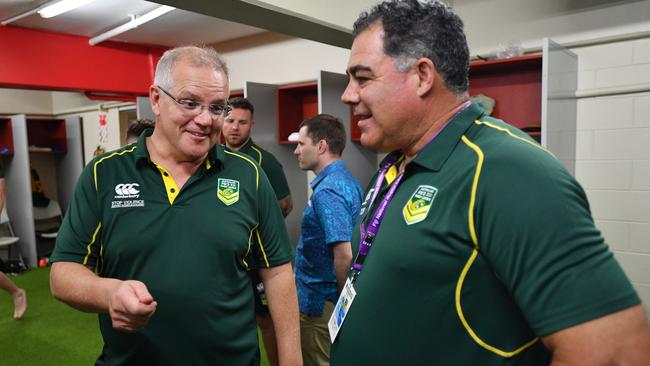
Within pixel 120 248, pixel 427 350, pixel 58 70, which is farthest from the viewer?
pixel 58 70

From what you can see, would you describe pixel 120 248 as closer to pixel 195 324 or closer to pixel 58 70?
pixel 195 324

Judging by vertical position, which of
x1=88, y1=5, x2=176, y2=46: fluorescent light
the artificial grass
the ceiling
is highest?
the ceiling

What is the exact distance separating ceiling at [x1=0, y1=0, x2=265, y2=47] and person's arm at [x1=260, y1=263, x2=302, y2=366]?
11.1 feet

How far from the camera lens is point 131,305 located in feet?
3.10

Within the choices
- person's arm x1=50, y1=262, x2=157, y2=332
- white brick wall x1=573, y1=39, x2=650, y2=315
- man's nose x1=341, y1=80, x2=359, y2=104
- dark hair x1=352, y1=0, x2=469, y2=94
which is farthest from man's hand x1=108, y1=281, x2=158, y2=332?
white brick wall x1=573, y1=39, x2=650, y2=315

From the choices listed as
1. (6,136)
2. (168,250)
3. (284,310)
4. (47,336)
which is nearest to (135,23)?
(47,336)

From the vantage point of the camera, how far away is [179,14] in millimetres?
4152

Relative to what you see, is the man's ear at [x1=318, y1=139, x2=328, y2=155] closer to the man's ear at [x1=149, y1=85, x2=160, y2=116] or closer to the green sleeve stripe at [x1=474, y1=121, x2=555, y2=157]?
the man's ear at [x1=149, y1=85, x2=160, y2=116]

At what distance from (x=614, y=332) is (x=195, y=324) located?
0.97 meters

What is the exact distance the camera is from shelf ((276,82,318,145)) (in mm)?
4105

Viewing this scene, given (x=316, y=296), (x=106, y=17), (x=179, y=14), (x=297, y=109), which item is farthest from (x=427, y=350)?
(x=106, y=17)

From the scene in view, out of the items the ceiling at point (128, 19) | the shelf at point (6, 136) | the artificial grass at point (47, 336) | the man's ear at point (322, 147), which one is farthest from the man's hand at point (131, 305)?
the shelf at point (6, 136)

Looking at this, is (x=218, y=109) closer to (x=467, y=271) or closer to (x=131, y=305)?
(x=131, y=305)

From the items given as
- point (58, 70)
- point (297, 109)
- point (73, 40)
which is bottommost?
point (297, 109)
